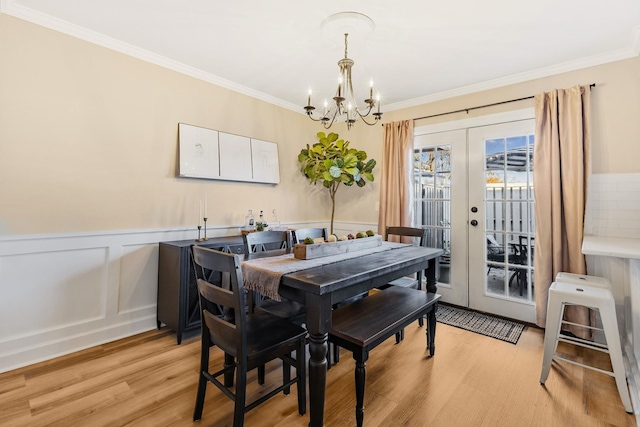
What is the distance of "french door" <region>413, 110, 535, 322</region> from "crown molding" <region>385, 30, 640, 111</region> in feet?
1.21

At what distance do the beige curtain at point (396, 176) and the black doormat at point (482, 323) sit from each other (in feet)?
3.69

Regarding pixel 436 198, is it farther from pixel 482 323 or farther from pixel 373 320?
pixel 373 320

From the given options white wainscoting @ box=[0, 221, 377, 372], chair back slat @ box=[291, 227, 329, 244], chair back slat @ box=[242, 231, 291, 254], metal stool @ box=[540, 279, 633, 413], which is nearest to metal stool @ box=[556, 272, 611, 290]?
metal stool @ box=[540, 279, 633, 413]

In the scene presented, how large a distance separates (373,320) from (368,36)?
86.1 inches

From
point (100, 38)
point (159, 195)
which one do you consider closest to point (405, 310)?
point (159, 195)

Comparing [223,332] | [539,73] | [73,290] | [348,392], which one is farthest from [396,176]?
[73,290]

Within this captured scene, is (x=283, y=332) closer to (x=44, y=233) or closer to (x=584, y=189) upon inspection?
(x=44, y=233)

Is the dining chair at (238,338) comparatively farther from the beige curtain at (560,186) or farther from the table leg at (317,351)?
the beige curtain at (560,186)

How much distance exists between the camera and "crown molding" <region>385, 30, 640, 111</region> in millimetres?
2566

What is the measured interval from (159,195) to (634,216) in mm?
4234

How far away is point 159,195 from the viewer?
2885 mm

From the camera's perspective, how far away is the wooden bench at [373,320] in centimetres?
161

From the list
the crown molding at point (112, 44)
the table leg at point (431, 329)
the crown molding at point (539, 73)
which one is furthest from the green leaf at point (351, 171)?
the table leg at point (431, 329)

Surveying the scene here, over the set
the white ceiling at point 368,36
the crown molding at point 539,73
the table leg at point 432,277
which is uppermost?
the white ceiling at point 368,36
